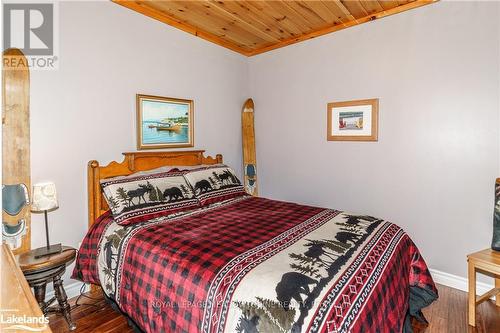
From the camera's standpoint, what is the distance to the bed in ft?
4.17

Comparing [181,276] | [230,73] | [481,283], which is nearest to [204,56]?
[230,73]

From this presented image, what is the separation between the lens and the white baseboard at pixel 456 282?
2.48 metres

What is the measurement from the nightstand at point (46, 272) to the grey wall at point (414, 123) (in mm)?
2607

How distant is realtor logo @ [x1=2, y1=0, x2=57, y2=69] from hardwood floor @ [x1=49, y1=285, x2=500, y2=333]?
77.7 inches

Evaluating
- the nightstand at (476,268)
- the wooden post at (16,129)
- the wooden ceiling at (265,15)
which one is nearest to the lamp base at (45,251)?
the wooden post at (16,129)

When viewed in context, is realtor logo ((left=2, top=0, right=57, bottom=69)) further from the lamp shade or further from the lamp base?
the lamp base

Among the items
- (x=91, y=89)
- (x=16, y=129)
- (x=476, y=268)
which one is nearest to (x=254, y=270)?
(x=476, y=268)

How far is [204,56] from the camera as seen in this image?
3547 mm

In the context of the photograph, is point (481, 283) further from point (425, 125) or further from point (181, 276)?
point (181, 276)

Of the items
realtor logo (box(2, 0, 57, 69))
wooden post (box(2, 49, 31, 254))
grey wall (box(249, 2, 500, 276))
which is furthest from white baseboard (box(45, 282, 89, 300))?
grey wall (box(249, 2, 500, 276))

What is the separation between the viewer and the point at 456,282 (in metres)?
2.59

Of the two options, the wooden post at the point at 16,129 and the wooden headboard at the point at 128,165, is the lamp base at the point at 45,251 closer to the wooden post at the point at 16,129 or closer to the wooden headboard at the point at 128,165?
the wooden post at the point at 16,129

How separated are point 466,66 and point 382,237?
70.2 inches

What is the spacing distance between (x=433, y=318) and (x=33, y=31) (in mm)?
3813
